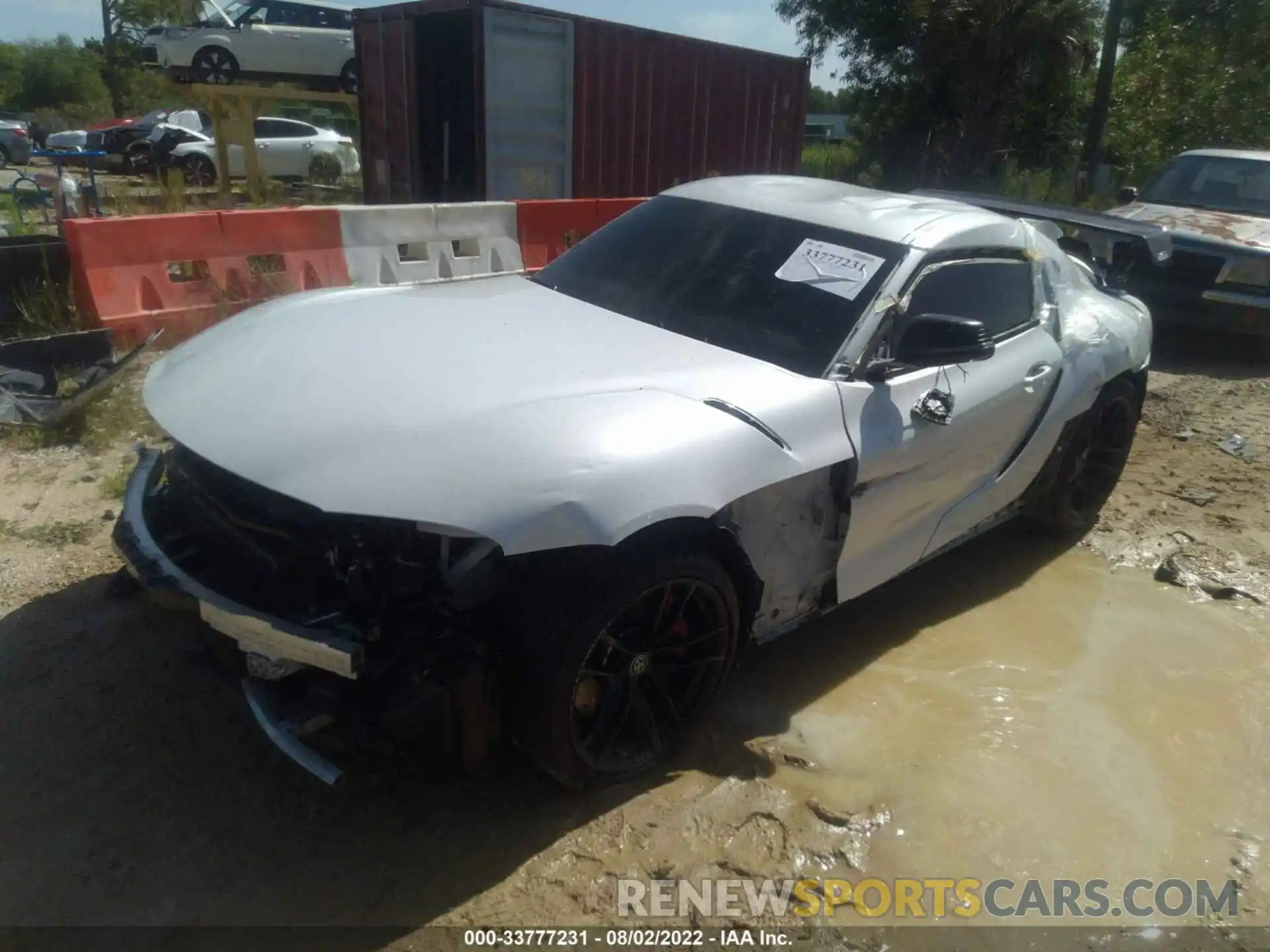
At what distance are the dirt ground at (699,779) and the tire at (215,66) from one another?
14.0m

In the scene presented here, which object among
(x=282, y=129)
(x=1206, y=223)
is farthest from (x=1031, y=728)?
(x=282, y=129)

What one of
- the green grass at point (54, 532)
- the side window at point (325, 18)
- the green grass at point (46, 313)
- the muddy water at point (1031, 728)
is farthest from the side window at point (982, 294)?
the side window at point (325, 18)

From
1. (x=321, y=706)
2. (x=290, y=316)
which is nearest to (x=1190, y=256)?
(x=290, y=316)

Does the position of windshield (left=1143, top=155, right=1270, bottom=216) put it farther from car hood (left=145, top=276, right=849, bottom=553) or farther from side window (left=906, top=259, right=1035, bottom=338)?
car hood (left=145, top=276, right=849, bottom=553)

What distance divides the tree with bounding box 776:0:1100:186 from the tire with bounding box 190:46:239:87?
529 inches

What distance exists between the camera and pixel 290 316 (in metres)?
3.27

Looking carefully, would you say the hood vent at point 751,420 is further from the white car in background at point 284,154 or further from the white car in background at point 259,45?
the white car in background at point 284,154

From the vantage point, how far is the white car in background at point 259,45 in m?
15.7

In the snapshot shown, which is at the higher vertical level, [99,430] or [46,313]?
[46,313]

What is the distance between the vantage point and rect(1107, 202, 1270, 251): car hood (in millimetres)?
8203

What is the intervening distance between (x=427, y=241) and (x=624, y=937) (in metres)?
5.80

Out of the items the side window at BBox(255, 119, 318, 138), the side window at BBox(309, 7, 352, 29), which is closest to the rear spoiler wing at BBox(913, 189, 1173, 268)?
the side window at BBox(309, 7, 352, 29)

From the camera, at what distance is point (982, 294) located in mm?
3820

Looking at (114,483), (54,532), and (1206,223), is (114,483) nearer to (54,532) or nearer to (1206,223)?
(54,532)
